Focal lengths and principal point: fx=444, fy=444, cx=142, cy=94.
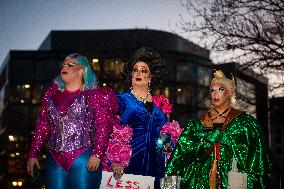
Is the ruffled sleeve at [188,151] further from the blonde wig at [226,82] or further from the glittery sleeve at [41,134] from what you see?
the glittery sleeve at [41,134]

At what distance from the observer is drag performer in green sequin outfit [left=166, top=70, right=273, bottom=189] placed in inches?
183

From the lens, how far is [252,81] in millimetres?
14109

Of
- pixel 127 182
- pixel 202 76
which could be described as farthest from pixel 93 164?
pixel 202 76

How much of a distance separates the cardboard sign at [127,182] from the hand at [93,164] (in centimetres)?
50

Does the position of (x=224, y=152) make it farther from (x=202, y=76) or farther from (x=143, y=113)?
(x=202, y=76)

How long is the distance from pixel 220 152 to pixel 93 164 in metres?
1.45

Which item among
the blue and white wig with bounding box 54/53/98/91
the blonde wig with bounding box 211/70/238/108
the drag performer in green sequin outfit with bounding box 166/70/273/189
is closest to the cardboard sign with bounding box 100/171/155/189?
the drag performer in green sequin outfit with bounding box 166/70/273/189

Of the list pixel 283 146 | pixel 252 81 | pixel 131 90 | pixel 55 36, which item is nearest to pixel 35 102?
pixel 55 36

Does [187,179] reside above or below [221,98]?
below

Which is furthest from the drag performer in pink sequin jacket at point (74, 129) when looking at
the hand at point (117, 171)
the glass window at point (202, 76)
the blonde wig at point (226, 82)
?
the glass window at point (202, 76)

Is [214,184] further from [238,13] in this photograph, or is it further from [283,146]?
[283,146]

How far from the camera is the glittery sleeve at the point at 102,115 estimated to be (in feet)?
14.1

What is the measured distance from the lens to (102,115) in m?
4.45

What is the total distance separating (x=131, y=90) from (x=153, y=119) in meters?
0.51
